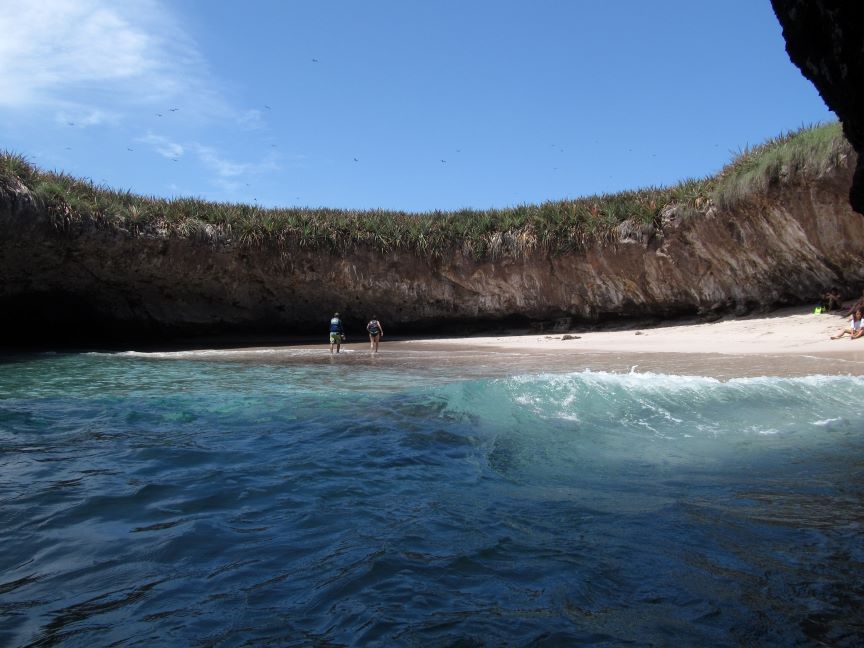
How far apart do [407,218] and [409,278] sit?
90.8 inches

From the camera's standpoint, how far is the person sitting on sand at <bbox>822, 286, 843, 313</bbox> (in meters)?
14.9

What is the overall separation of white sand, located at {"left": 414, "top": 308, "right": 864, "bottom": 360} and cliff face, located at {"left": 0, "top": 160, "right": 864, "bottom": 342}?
4.06ft

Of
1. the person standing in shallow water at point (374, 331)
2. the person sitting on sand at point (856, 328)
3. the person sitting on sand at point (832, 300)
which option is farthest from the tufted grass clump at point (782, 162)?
the person standing in shallow water at point (374, 331)

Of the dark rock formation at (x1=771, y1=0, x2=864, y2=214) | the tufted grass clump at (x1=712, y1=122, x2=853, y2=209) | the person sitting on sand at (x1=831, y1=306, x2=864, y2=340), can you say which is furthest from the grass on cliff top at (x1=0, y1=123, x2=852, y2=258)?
the dark rock formation at (x1=771, y1=0, x2=864, y2=214)

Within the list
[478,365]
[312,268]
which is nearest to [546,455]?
[478,365]

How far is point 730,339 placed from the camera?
14.6 m

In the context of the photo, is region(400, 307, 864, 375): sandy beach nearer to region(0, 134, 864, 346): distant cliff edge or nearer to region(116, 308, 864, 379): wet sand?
region(116, 308, 864, 379): wet sand

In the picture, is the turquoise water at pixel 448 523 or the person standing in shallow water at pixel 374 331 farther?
the person standing in shallow water at pixel 374 331

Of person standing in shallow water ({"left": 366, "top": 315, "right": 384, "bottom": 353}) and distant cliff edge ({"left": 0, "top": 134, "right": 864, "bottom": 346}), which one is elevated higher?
distant cliff edge ({"left": 0, "top": 134, "right": 864, "bottom": 346})

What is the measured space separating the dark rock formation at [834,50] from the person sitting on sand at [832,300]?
11363 millimetres

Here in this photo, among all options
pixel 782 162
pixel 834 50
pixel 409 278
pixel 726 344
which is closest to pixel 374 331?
pixel 409 278

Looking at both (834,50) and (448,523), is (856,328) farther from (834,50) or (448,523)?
(448,523)

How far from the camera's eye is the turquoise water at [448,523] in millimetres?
2789

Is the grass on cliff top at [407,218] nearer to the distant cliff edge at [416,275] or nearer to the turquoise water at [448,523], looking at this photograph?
the distant cliff edge at [416,275]
